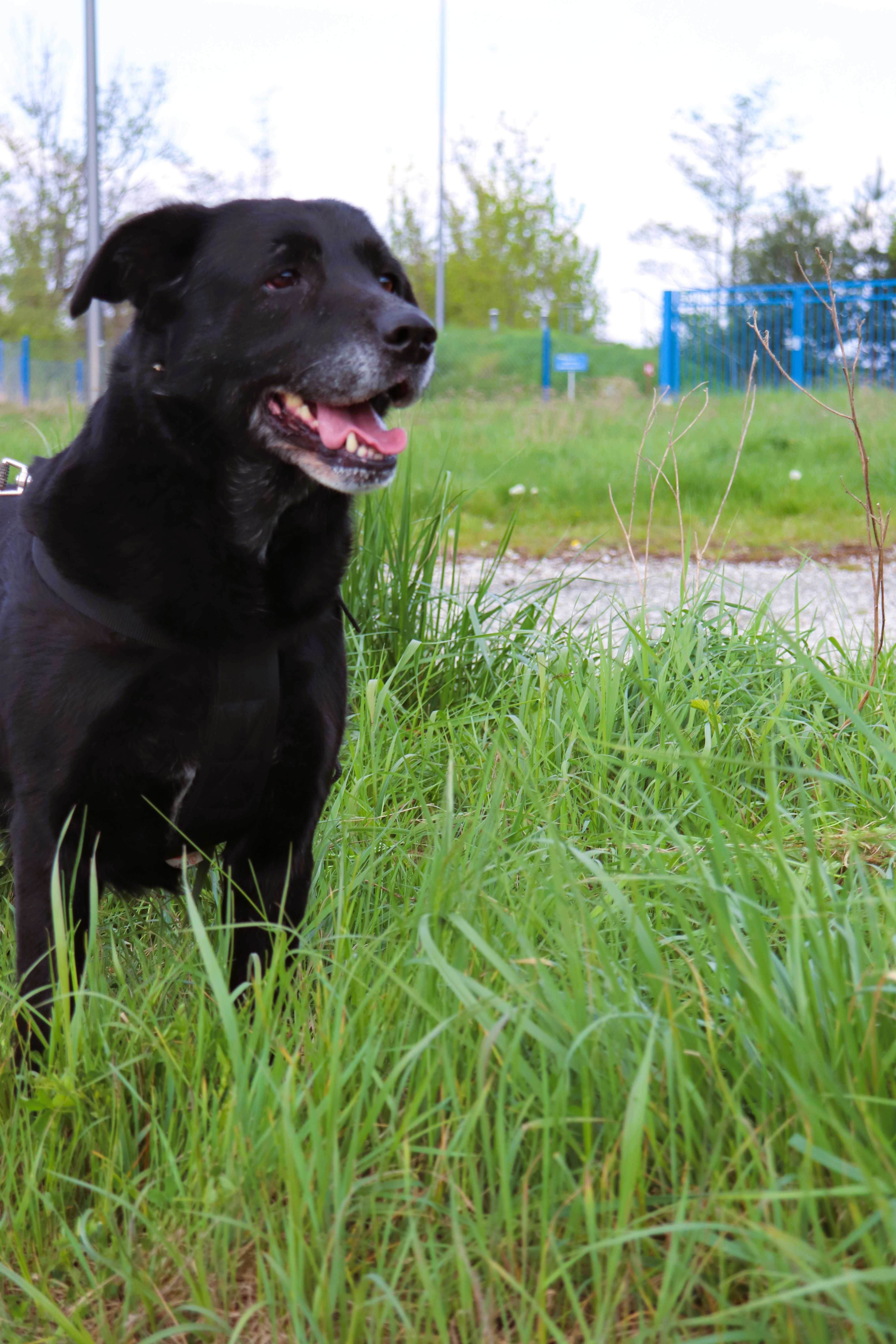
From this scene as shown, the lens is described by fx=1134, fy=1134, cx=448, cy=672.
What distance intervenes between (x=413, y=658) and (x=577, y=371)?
76.9ft

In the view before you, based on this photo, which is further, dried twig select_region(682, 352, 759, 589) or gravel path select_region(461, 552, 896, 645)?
gravel path select_region(461, 552, 896, 645)

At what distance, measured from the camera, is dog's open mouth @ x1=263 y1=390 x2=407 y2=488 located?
2.01m

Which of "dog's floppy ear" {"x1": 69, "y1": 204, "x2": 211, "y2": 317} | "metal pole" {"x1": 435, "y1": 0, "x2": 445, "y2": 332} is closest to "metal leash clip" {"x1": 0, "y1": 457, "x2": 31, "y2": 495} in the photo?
"dog's floppy ear" {"x1": 69, "y1": 204, "x2": 211, "y2": 317}

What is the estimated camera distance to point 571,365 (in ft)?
67.0

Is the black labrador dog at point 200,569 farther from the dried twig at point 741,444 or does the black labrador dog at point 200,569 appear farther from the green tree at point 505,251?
the green tree at point 505,251

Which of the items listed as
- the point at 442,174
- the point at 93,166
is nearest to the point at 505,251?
the point at 442,174

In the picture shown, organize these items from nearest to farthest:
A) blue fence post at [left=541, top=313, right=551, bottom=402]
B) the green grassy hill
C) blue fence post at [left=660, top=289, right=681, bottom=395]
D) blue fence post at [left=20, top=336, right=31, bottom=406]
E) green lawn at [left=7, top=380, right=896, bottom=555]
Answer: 1. green lawn at [left=7, top=380, right=896, bottom=555]
2. blue fence post at [left=660, top=289, right=681, bottom=395]
3. blue fence post at [left=20, top=336, right=31, bottom=406]
4. blue fence post at [left=541, top=313, right=551, bottom=402]
5. the green grassy hill

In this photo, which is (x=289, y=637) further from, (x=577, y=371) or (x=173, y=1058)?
(x=577, y=371)

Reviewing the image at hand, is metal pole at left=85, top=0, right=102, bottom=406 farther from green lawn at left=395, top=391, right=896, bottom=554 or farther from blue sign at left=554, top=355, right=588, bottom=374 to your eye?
blue sign at left=554, top=355, right=588, bottom=374

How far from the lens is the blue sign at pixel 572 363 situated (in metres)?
20.3

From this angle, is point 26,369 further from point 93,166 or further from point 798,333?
point 798,333

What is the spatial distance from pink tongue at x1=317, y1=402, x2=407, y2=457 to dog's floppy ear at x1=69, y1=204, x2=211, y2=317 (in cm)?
37

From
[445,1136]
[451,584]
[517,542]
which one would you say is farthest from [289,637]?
[517,542]

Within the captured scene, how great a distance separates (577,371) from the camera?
2555cm
